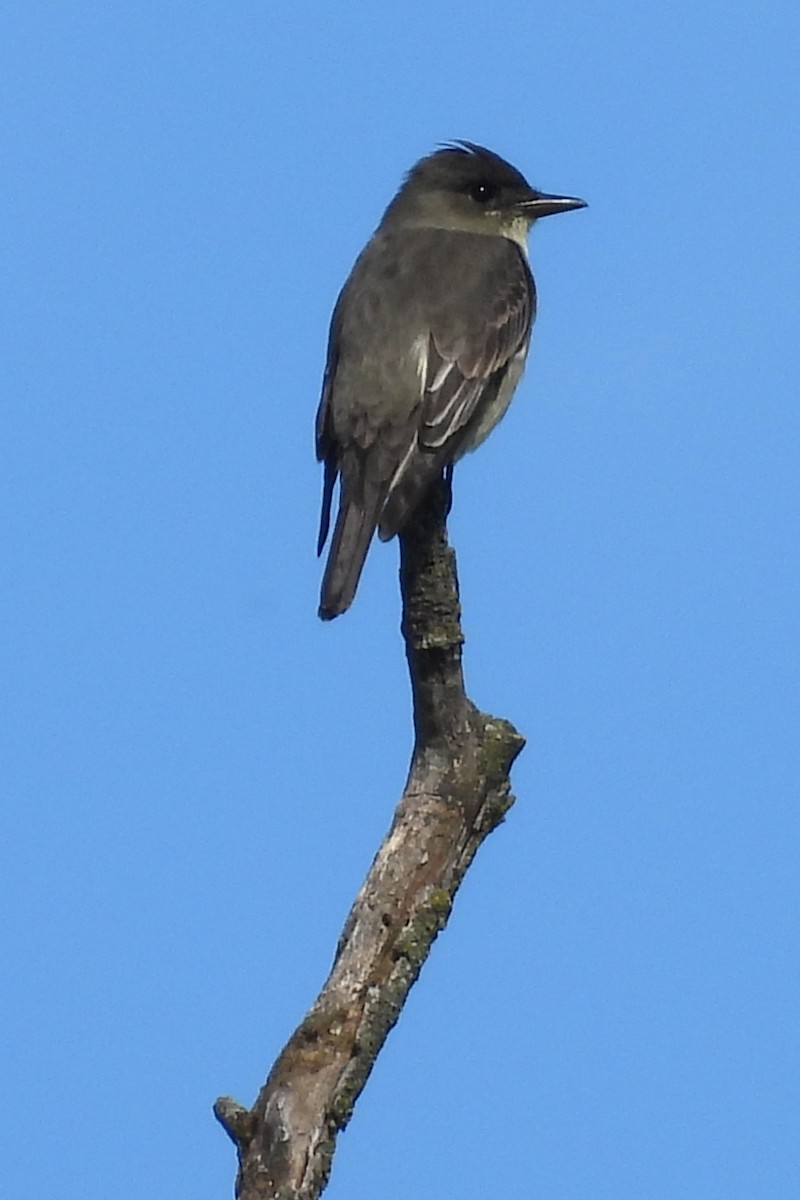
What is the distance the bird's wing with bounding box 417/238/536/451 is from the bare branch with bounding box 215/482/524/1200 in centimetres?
124

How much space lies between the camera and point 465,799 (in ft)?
20.8

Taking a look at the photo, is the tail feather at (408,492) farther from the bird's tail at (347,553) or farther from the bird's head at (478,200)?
the bird's head at (478,200)

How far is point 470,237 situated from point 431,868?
4.44 meters

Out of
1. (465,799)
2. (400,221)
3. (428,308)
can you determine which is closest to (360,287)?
(428,308)

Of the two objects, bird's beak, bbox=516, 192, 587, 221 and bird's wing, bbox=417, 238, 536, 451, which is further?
bird's beak, bbox=516, 192, 587, 221

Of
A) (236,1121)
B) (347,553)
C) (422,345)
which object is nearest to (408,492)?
(347,553)

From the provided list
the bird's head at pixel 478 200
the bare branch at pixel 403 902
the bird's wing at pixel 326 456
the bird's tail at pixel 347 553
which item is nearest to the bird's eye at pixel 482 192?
the bird's head at pixel 478 200

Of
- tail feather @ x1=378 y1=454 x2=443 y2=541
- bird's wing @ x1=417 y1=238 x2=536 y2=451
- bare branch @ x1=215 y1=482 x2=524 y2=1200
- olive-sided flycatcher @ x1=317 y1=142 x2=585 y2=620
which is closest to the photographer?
bare branch @ x1=215 y1=482 x2=524 y2=1200

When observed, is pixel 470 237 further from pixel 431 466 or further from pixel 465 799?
pixel 465 799

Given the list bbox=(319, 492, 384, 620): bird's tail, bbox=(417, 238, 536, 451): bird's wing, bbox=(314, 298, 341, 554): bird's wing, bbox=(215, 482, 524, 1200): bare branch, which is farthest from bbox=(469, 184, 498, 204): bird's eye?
bbox=(215, 482, 524, 1200): bare branch

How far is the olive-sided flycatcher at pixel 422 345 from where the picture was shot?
7.83m

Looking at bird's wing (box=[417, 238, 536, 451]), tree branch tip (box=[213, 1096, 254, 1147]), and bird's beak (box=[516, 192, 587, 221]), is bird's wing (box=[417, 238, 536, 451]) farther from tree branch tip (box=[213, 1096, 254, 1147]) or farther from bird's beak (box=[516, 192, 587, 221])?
tree branch tip (box=[213, 1096, 254, 1147])

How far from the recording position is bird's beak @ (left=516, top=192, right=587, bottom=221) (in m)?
10.4

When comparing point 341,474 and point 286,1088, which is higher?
point 341,474
